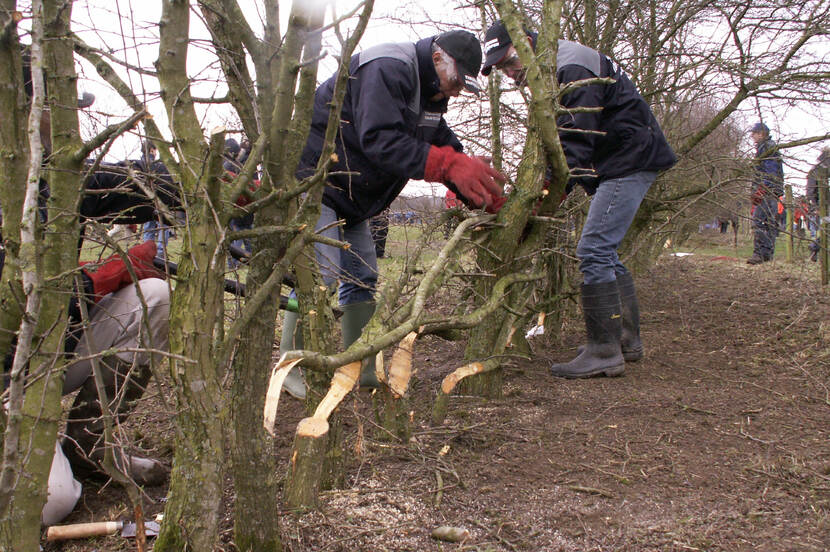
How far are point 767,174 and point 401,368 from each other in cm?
335

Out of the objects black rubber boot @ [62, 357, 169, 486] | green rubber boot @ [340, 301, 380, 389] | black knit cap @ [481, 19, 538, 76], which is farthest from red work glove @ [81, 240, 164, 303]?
black knit cap @ [481, 19, 538, 76]

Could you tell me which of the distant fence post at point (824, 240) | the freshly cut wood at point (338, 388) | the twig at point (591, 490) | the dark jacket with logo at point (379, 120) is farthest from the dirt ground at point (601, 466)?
the distant fence post at point (824, 240)

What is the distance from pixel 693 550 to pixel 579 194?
297 cm

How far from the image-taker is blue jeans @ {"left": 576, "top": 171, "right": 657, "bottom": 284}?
3.48 meters

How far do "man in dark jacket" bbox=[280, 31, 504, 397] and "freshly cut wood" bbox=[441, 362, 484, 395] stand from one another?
539 millimetres

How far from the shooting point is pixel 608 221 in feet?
11.5

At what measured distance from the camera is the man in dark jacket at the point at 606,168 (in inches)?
130

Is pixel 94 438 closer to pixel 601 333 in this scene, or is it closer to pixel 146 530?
pixel 146 530

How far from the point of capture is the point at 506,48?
3281mm

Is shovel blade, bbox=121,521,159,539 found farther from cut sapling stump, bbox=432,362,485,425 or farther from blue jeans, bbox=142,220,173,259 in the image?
cut sapling stump, bbox=432,362,485,425

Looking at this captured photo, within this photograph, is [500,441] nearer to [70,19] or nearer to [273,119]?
[273,119]

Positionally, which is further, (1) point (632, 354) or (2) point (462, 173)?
(1) point (632, 354)

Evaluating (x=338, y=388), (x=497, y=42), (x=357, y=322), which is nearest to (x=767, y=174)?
(x=497, y=42)

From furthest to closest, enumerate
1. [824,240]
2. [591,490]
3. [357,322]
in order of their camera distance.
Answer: [824,240] → [357,322] → [591,490]
